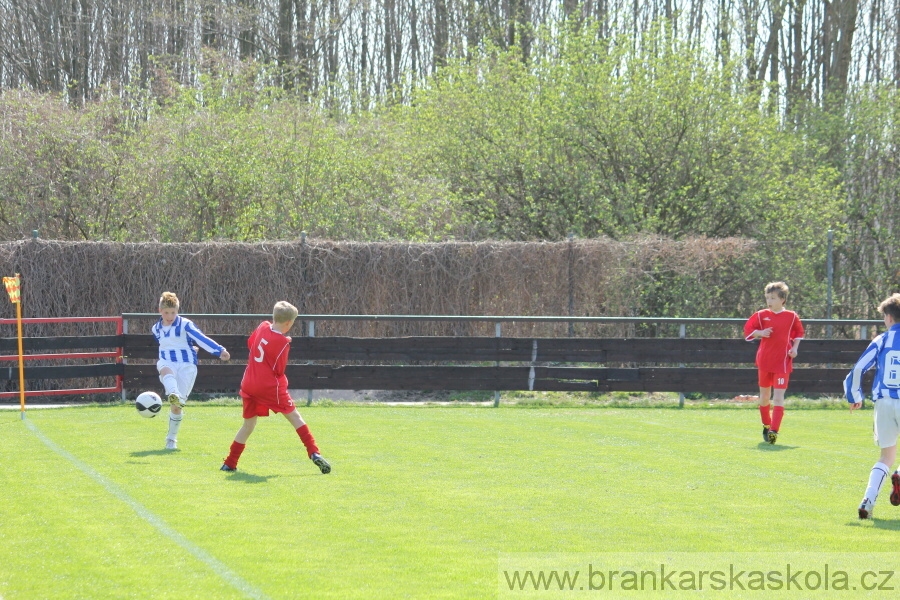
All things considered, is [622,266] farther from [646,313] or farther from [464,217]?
[464,217]

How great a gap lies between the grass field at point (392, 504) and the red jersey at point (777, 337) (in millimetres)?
890

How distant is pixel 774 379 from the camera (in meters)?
12.4

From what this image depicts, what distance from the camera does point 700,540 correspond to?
680 cm

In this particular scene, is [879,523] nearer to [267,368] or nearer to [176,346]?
[267,368]

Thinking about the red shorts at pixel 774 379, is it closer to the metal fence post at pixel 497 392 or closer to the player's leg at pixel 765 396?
the player's leg at pixel 765 396

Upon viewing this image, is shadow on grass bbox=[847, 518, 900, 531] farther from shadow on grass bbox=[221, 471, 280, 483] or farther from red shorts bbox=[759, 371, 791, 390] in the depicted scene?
red shorts bbox=[759, 371, 791, 390]

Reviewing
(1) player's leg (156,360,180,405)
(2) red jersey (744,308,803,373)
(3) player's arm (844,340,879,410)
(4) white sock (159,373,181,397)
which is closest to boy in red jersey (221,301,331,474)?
(1) player's leg (156,360,180,405)

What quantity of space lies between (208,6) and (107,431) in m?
22.6

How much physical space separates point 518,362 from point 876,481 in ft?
32.0

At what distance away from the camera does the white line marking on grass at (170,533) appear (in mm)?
5629

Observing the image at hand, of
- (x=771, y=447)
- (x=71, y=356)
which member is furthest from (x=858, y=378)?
(x=71, y=356)

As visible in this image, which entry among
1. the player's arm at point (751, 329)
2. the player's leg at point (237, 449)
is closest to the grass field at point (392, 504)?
the player's leg at point (237, 449)

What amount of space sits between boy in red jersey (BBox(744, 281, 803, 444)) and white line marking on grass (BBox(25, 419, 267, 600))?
7064 mm

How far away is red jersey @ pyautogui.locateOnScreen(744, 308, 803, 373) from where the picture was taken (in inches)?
488
